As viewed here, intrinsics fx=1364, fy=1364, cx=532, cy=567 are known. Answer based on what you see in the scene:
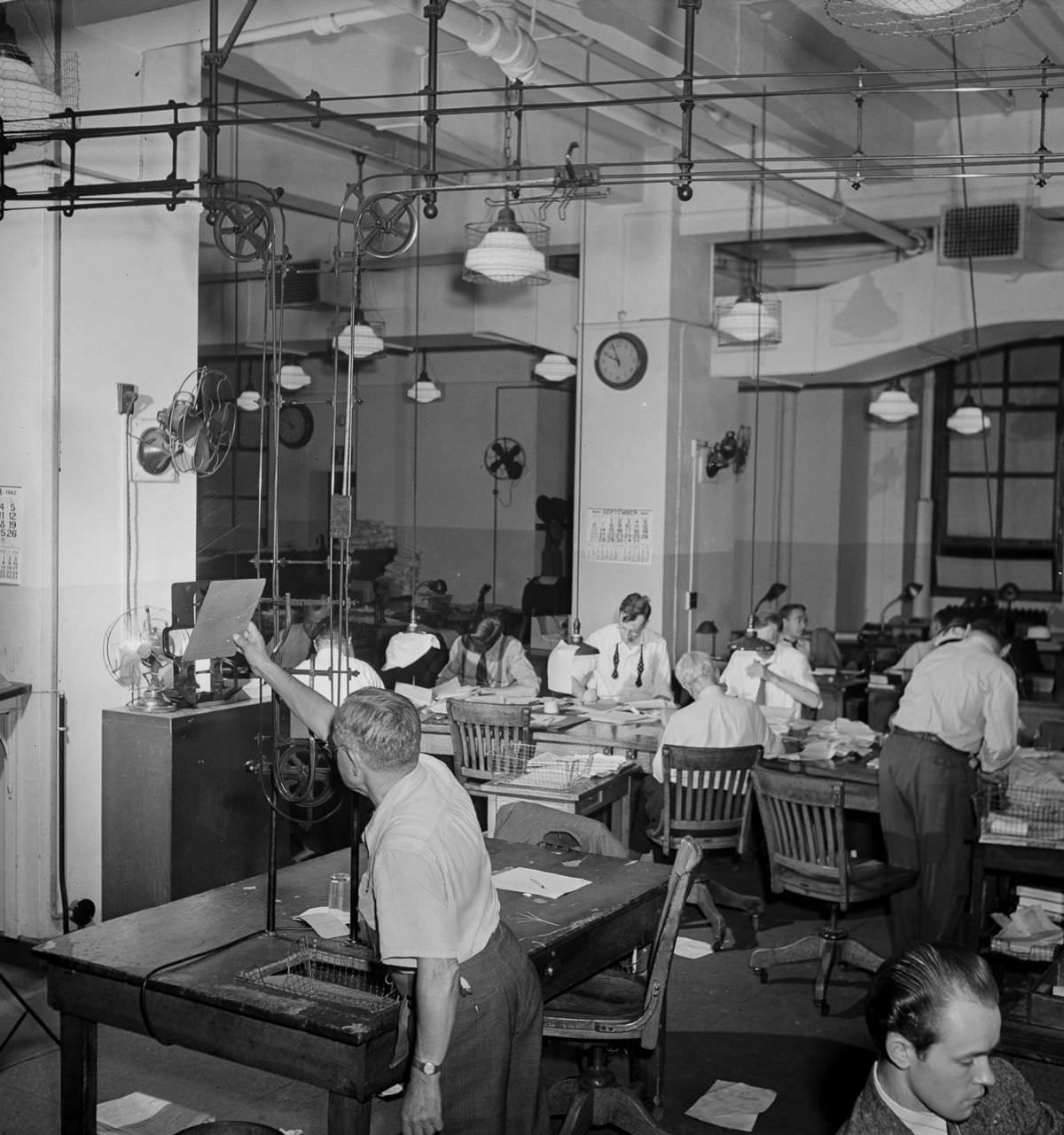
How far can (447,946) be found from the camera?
2932mm

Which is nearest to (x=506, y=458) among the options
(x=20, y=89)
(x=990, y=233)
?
(x=990, y=233)

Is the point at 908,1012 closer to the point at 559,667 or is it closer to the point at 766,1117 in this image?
the point at 766,1117

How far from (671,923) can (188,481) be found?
3382 mm

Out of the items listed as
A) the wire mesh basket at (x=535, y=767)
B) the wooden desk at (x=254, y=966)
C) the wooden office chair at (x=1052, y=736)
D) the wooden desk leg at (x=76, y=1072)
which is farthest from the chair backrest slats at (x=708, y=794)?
the wooden desk leg at (x=76, y=1072)

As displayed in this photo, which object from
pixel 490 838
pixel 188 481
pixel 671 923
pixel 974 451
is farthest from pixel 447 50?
pixel 974 451

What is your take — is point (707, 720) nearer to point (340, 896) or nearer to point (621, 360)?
point (340, 896)

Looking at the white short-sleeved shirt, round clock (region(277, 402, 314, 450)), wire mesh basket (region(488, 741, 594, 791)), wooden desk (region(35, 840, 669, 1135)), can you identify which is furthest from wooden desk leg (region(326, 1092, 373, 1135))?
round clock (region(277, 402, 314, 450))

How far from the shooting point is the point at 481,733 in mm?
7148

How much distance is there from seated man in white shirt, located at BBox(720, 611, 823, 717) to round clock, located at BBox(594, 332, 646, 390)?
3.04 m

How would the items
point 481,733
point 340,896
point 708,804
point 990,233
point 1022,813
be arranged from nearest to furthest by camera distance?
point 340,896, point 1022,813, point 708,804, point 481,733, point 990,233

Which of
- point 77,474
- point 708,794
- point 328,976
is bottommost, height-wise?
point 708,794

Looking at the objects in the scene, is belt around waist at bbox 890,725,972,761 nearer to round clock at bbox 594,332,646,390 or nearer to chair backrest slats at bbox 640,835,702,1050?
chair backrest slats at bbox 640,835,702,1050

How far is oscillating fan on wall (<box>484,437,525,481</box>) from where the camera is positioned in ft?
46.4

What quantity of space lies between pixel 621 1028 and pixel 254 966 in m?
1.20
